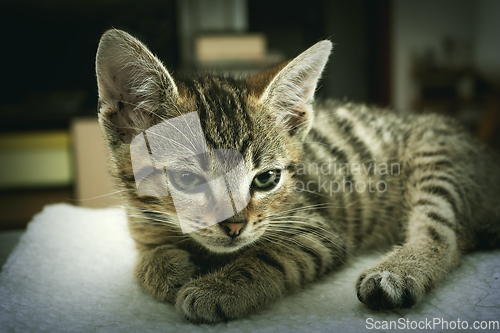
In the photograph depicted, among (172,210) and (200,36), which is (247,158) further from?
(200,36)

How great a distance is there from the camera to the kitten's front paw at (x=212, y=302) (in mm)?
766

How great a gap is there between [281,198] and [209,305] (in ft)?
→ 1.11

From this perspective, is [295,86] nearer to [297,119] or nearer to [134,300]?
[297,119]

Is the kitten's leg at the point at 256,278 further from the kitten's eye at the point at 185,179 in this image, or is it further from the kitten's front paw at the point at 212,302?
the kitten's eye at the point at 185,179

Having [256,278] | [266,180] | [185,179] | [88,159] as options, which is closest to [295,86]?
[266,180]

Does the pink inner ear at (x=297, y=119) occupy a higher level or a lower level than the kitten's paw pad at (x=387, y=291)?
higher

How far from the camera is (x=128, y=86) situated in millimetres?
896

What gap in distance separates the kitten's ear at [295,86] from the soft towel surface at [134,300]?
1.53ft

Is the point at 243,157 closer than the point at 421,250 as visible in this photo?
Yes

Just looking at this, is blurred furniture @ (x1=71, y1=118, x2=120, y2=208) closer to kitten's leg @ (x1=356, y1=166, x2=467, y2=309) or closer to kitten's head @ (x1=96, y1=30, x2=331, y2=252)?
kitten's head @ (x1=96, y1=30, x2=331, y2=252)

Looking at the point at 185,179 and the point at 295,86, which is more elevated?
the point at 295,86

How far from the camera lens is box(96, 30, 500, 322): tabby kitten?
829 mm

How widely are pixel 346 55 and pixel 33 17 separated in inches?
108

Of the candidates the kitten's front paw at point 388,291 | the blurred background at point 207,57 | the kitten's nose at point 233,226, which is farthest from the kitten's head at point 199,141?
the blurred background at point 207,57
